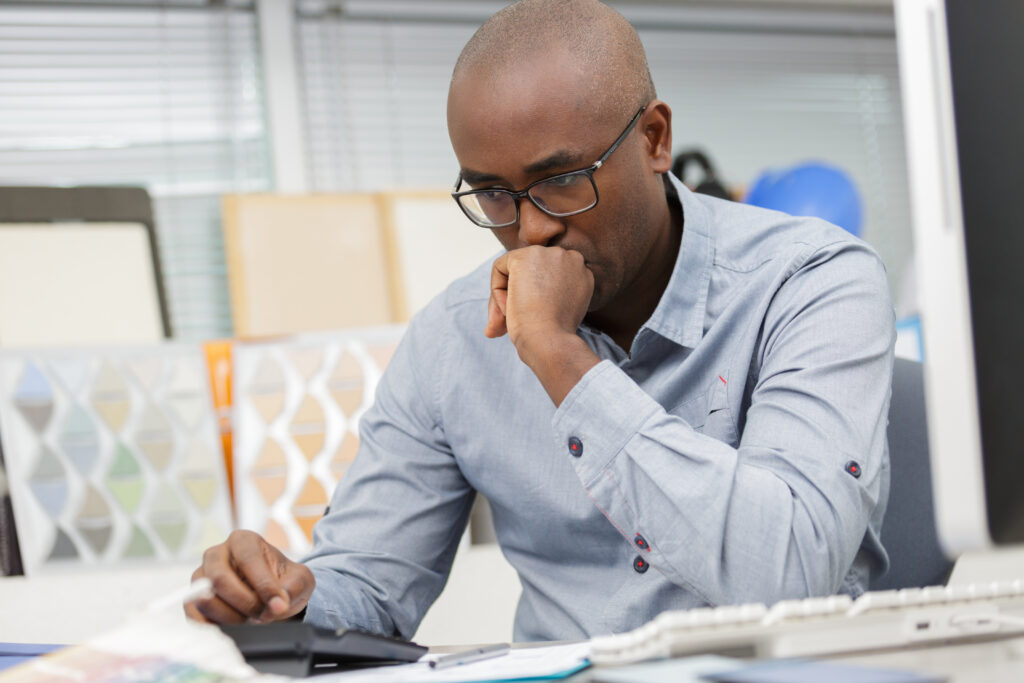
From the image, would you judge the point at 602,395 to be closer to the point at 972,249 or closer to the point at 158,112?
the point at 972,249

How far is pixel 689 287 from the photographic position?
48.4 inches

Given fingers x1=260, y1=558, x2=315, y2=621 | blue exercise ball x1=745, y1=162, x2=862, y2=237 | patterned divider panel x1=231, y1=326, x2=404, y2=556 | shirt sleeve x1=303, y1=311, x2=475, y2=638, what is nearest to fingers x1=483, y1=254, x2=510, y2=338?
shirt sleeve x1=303, y1=311, x2=475, y2=638

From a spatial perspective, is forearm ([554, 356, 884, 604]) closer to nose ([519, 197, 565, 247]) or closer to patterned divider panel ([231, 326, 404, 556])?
nose ([519, 197, 565, 247])

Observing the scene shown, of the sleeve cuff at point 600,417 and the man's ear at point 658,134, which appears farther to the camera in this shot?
the man's ear at point 658,134

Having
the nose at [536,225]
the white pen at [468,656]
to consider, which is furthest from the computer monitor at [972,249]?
the nose at [536,225]

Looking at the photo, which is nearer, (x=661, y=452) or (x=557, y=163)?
(x=661, y=452)

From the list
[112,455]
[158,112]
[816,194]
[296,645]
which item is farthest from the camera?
[158,112]

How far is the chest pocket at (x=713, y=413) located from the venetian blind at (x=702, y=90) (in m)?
2.30

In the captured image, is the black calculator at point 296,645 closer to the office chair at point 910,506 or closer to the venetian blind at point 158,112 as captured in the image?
the office chair at point 910,506

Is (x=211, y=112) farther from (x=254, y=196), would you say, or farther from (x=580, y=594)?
(x=580, y=594)

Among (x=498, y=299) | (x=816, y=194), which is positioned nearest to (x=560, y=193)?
(x=498, y=299)

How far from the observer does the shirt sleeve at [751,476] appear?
904 millimetres

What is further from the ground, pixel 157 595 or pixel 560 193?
pixel 560 193

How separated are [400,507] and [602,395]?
1.45ft
